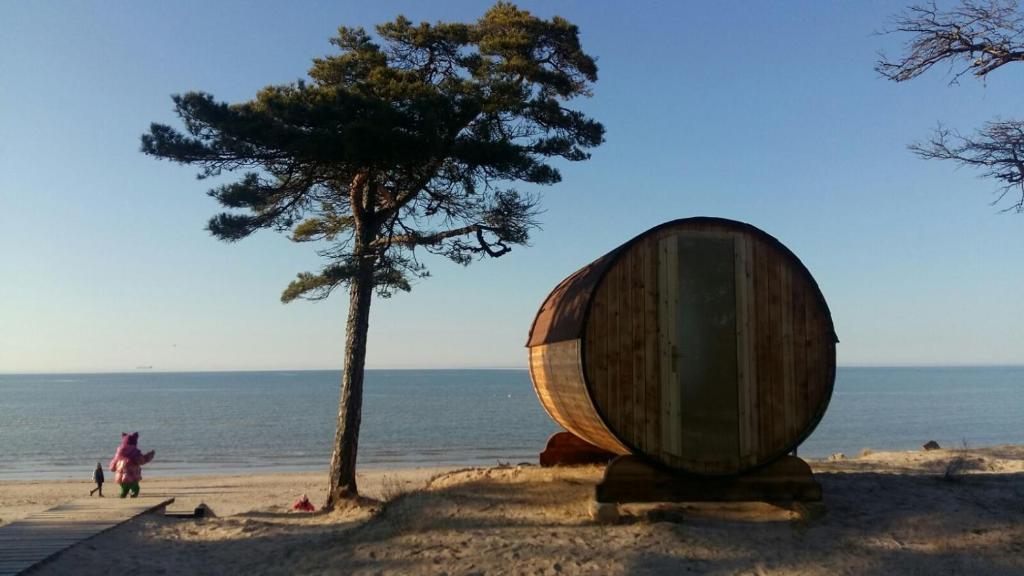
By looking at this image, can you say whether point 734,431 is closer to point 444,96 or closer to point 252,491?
point 444,96

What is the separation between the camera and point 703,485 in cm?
799

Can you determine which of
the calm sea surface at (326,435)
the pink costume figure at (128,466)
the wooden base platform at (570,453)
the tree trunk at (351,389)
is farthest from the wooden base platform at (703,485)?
the calm sea surface at (326,435)

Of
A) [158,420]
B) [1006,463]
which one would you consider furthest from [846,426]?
[158,420]

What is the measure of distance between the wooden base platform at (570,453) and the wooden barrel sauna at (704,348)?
356 cm

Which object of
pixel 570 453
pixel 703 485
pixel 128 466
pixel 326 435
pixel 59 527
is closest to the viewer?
pixel 703 485

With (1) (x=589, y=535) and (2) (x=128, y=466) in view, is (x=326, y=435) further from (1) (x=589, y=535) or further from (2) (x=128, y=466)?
(1) (x=589, y=535)

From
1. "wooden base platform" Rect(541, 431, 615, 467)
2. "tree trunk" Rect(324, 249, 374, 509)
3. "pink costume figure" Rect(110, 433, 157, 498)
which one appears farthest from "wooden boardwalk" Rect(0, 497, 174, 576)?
"wooden base platform" Rect(541, 431, 615, 467)

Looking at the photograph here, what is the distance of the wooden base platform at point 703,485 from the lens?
25.8 feet

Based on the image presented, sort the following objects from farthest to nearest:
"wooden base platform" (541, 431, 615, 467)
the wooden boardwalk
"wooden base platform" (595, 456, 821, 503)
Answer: "wooden base platform" (541, 431, 615, 467) → the wooden boardwalk → "wooden base platform" (595, 456, 821, 503)

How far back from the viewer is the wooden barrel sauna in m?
7.93

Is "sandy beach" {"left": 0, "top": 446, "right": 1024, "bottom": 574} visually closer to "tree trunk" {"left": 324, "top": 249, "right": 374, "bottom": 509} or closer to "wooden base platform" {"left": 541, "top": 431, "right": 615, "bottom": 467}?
"wooden base platform" {"left": 541, "top": 431, "right": 615, "bottom": 467}

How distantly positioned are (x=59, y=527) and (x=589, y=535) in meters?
7.34

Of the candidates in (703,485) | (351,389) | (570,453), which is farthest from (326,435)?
(703,485)

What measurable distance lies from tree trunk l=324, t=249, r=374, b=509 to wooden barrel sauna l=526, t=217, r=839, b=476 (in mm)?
6361
